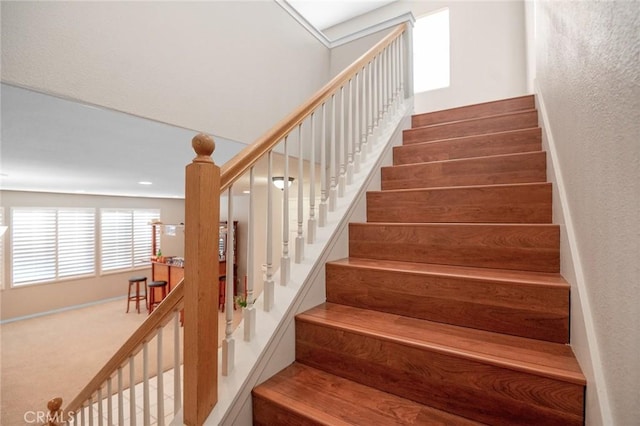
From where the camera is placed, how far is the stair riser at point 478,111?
2.33 meters

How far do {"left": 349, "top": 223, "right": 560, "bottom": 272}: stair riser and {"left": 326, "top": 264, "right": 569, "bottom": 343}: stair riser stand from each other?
253mm

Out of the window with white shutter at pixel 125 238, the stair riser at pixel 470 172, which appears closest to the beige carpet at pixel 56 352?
the window with white shutter at pixel 125 238

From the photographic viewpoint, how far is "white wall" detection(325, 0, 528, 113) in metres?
3.53

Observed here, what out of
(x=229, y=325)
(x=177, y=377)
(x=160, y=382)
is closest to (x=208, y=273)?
(x=229, y=325)

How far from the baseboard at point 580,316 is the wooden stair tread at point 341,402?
365mm

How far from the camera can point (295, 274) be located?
1.46 metres

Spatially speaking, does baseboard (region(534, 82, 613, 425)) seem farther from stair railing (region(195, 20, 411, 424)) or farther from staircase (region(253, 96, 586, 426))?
stair railing (region(195, 20, 411, 424))

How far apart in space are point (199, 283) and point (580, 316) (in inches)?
47.3

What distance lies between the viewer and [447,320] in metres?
1.27

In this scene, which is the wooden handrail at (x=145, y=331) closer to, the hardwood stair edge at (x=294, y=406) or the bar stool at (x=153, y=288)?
the hardwood stair edge at (x=294, y=406)

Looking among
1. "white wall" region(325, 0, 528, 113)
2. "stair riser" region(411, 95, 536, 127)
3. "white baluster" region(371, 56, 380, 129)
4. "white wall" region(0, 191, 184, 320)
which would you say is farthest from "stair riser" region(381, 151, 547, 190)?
"white wall" region(0, 191, 184, 320)

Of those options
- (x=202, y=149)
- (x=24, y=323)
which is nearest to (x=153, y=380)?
(x=202, y=149)

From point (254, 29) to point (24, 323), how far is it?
688cm

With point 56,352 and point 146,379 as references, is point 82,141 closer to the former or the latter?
point 146,379
